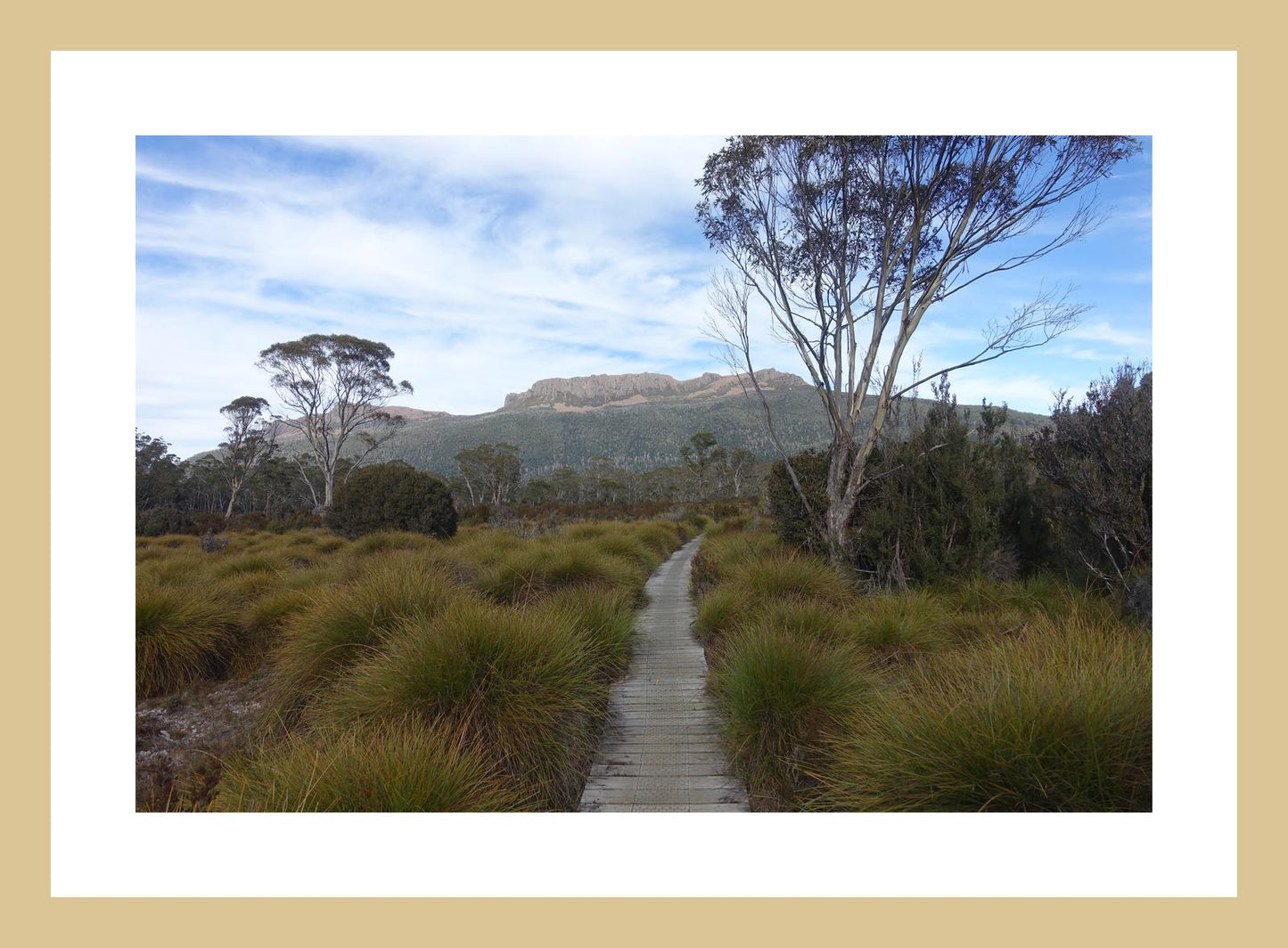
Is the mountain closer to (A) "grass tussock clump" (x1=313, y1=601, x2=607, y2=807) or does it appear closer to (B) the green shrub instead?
(B) the green shrub

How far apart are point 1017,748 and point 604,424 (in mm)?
89304

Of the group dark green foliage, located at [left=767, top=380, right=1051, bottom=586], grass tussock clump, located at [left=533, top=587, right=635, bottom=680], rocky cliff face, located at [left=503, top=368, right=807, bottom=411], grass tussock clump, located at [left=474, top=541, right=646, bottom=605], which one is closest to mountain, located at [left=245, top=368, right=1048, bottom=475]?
rocky cliff face, located at [left=503, top=368, right=807, bottom=411]

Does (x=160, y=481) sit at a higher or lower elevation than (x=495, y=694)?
higher

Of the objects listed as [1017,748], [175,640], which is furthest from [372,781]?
[175,640]

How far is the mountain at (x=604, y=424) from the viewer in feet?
241

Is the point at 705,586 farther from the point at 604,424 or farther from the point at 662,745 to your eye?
the point at 604,424

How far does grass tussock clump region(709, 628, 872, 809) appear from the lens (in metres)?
2.85

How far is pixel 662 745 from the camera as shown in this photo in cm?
341

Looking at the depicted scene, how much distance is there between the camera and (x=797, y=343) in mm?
7930

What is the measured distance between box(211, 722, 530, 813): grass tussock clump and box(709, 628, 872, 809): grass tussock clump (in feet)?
4.24
